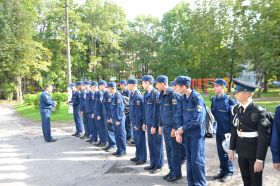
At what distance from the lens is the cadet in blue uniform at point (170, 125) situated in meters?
6.73

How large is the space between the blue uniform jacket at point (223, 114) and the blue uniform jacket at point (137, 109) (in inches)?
87.5

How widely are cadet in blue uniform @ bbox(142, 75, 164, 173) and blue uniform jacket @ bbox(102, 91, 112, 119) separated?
2.14 metres

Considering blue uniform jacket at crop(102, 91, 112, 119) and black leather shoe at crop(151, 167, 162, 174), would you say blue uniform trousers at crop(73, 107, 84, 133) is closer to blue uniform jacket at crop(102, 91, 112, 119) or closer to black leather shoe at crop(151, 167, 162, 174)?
blue uniform jacket at crop(102, 91, 112, 119)

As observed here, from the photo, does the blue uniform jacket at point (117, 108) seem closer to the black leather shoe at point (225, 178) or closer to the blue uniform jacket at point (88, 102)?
the blue uniform jacket at point (88, 102)

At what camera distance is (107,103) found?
9.85 metres

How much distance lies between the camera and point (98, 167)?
8.06 metres

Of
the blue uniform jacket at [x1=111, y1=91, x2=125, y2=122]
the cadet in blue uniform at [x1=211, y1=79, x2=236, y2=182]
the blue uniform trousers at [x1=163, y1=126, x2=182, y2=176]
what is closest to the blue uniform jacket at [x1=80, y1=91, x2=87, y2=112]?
the blue uniform jacket at [x1=111, y1=91, x2=125, y2=122]

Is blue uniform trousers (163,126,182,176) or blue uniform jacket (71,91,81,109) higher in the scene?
blue uniform jacket (71,91,81,109)

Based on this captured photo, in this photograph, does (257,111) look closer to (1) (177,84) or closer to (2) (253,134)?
(2) (253,134)

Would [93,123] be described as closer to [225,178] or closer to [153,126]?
[153,126]

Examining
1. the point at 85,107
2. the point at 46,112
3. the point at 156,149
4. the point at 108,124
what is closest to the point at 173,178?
the point at 156,149

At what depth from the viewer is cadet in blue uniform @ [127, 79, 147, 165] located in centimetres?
825

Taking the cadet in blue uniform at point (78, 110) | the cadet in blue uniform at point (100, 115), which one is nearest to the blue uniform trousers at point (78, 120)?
the cadet in blue uniform at point (78, 110)

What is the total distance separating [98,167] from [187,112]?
3198mm
